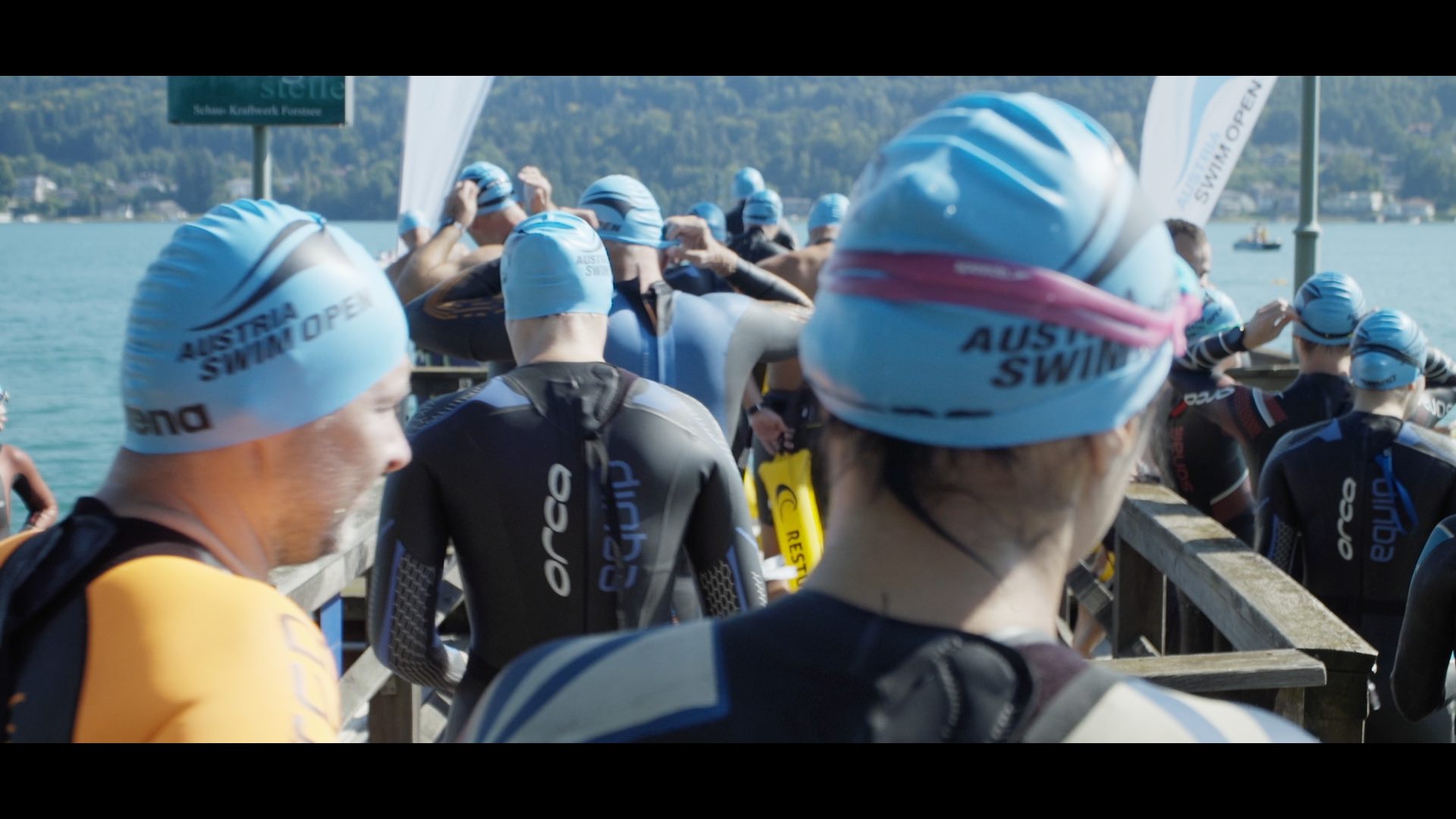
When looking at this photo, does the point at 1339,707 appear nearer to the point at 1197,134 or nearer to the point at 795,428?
the point at 795,428

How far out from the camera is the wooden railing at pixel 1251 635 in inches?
125

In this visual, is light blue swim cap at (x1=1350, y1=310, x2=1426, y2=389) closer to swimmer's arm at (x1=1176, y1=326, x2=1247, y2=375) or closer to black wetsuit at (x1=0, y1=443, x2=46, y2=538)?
swimmer's arm at (x1=1176, y1=326, x2=1247, y2=375)

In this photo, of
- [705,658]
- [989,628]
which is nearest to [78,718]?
[705,658]

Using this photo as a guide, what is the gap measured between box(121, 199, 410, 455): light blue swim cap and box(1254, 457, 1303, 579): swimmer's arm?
4299 millimetres

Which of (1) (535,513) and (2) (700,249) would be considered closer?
(1) (535,513)

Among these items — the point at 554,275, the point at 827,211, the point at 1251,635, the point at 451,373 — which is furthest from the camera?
the point at 827,211

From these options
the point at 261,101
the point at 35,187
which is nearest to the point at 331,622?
the point at 261,101

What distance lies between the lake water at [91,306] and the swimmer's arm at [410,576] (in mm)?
907

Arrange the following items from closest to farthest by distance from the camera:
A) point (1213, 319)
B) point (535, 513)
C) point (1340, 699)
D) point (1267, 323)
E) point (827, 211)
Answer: point (1340, 699) → point (535, 513) → point (1267, 323) → point (1213, 319) → point (827, 211)

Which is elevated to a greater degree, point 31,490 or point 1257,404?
point 1257,404

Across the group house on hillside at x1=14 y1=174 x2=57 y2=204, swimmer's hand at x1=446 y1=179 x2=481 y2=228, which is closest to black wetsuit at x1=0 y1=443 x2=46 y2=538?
swimmer's hand at x1=446 y1=179 x2=481 y2=228

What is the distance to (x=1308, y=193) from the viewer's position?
981cm

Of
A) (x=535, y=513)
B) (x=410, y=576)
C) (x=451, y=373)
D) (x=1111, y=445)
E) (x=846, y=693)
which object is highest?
(x=1111, y=445)

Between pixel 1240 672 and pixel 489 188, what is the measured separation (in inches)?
175
